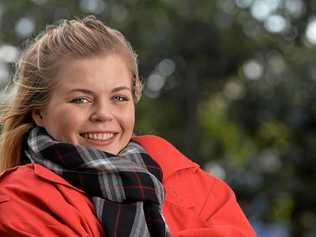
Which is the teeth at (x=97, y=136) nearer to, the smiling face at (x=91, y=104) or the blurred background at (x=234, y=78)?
the smiling face at (x=91, y=104)

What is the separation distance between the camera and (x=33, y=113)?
9.05 ft

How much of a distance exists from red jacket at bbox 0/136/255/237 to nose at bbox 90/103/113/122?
0.21 meters

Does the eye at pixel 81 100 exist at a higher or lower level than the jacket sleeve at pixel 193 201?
higher

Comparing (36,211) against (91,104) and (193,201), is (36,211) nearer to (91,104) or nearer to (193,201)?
(91,104)

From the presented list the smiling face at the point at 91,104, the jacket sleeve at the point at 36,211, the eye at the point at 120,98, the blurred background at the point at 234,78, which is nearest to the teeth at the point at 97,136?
the smiling face at the point at 91,104

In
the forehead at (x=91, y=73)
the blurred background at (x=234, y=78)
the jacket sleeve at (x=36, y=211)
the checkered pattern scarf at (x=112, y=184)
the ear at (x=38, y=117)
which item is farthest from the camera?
the blurred background at (x=234, y=78)

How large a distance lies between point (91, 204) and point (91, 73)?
38cm

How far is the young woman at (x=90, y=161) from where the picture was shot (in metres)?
2.47

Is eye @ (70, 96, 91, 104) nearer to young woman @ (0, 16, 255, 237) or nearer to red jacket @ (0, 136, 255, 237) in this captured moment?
young woman @ (0, 16, 255, 237)

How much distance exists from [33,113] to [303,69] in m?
7.83

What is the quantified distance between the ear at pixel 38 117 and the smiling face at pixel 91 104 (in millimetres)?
37

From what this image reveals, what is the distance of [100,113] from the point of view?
2615 mm

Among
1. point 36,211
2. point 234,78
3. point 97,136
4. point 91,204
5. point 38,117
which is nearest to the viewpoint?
point 36,211

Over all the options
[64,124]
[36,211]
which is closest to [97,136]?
[64,124]
